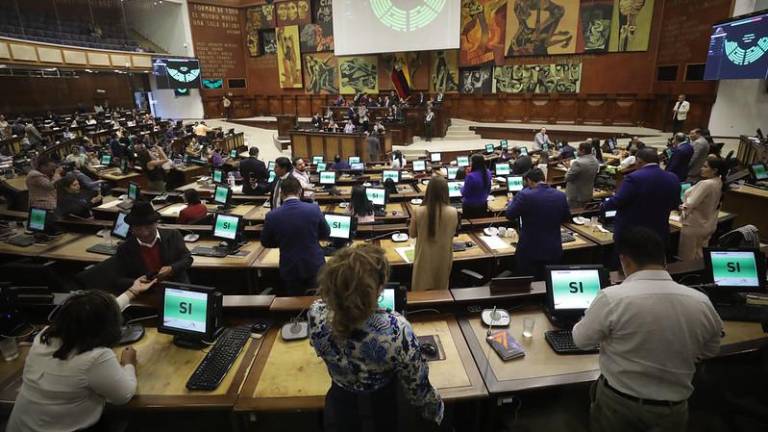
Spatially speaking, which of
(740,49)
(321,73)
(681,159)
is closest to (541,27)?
(740,49)

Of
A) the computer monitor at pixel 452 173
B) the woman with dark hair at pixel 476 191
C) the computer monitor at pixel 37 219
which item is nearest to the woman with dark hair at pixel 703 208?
the woman with dark hair at pixel 476 191

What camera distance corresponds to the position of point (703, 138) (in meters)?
7.19

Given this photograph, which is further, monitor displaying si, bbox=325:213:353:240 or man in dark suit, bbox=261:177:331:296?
monitor displaying si, bbox=325:213:353:240

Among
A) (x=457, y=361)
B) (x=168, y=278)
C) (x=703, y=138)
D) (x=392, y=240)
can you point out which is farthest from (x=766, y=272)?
(x=703, y=138)

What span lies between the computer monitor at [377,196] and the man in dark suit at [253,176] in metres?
2.57

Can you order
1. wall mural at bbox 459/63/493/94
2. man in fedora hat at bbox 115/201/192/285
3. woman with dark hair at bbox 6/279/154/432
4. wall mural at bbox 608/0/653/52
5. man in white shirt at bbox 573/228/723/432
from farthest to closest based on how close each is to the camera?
wall mural at bbox 459/63/493/94, wall mural at bbox 608/0/653/52, man in fedora hat at bbox 115/201/192/285, woman with dark hair at bbox 6/279/154/432, man in white shirt at bbox 573/228/723/432

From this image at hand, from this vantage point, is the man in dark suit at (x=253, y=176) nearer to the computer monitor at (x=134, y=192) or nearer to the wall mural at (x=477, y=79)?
the computer monitor at (x=134, y=192)

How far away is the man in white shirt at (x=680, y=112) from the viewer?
12242mm

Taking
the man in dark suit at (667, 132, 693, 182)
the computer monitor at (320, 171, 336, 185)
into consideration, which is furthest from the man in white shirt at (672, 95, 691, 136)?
the computer monitor at (320, 171, 336, 185)

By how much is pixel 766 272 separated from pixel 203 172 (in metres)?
11.4

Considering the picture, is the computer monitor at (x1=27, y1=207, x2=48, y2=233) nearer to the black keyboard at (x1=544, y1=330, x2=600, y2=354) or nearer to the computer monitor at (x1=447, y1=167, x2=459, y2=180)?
the black keyboard at (x1=544, y1=330, x2=600, y2=354)

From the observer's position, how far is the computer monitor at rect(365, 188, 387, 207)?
5902mm

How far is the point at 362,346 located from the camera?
157 cm

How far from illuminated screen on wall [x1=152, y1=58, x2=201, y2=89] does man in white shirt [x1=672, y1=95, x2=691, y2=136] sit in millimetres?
21096
